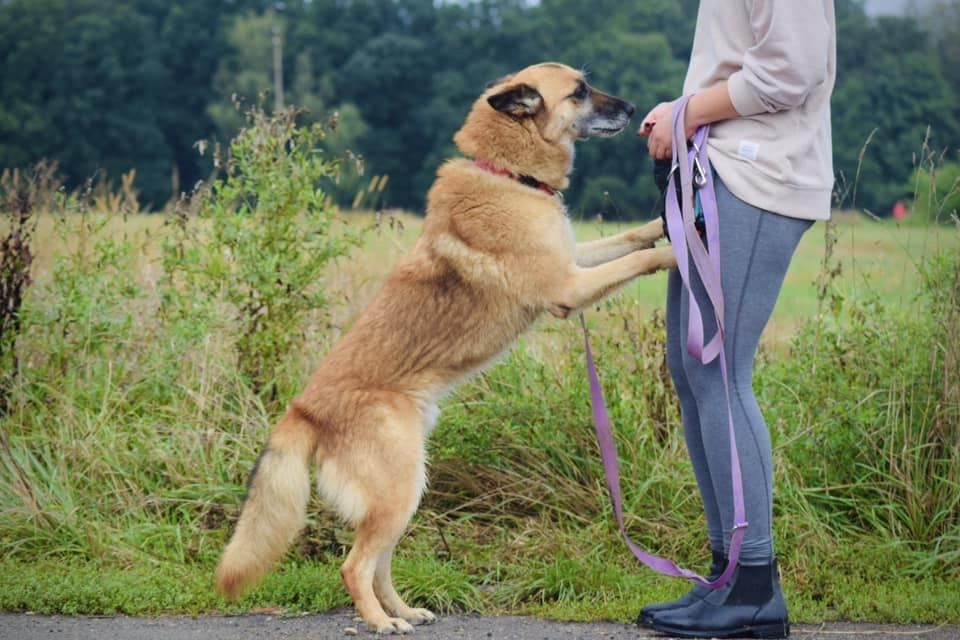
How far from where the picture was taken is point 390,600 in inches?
154

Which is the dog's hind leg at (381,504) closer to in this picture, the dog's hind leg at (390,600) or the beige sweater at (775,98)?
the dog's hind leg at (390,600)

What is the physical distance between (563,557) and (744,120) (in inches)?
76.2

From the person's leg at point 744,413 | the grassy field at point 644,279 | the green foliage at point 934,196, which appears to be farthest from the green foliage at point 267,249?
the green foliage at point 934,196

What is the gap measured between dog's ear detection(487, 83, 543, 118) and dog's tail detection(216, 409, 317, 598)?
148 centimetres

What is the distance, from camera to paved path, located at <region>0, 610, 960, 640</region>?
363 centimetres

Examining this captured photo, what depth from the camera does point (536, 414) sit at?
500cm

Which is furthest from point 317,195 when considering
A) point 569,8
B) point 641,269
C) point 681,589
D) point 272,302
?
point 569,8

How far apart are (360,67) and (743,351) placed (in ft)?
179

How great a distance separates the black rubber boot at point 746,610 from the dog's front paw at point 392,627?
96 cm

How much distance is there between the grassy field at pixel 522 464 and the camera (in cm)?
412

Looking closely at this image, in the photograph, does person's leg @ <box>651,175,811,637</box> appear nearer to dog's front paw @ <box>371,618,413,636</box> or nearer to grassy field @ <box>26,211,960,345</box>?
dog's front paw @ <box>371,618,413,636</box>

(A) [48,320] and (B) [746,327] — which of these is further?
(A) [48,320]

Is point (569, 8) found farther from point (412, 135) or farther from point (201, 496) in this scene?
point (201, 496)

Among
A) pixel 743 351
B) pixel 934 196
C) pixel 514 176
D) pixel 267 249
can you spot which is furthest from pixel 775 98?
pixel 267 249
